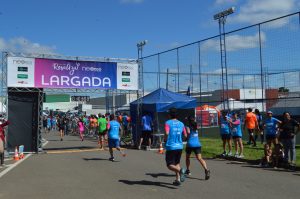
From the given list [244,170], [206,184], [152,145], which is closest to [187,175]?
[206,184]

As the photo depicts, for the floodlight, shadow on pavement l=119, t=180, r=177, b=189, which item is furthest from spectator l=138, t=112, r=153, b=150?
shadow on pavement l=119, t=180, r=177, b=189

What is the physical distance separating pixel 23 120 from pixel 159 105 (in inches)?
245

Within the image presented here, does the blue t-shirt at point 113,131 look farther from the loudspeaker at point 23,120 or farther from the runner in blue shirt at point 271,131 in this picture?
the loudspeaker at point 23,120

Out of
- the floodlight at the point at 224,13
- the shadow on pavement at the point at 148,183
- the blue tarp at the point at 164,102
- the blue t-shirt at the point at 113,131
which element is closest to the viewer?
the shadow on pavement at the point at 148,183

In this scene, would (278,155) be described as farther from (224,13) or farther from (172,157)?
(224,13)

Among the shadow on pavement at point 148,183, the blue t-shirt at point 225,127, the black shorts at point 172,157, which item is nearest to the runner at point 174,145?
the black shorts at point 172,157

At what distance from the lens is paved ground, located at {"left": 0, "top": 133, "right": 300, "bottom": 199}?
28.0 ft

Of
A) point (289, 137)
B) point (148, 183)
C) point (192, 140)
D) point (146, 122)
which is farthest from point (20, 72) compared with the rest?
point (289, 137)

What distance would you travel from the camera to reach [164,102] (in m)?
20.4

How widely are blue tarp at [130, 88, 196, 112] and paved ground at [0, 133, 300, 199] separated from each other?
20.3 ft

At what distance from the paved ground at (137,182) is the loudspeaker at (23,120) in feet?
14.5

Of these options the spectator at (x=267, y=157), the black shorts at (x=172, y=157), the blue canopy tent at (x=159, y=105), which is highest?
the blue canopy tent at (x=159, y=105)

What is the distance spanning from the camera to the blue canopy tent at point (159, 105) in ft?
66.7

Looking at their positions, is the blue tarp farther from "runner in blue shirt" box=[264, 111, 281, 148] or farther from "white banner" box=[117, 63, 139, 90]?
"runner in blue shirt" box=[264, 111, 281, 148]
